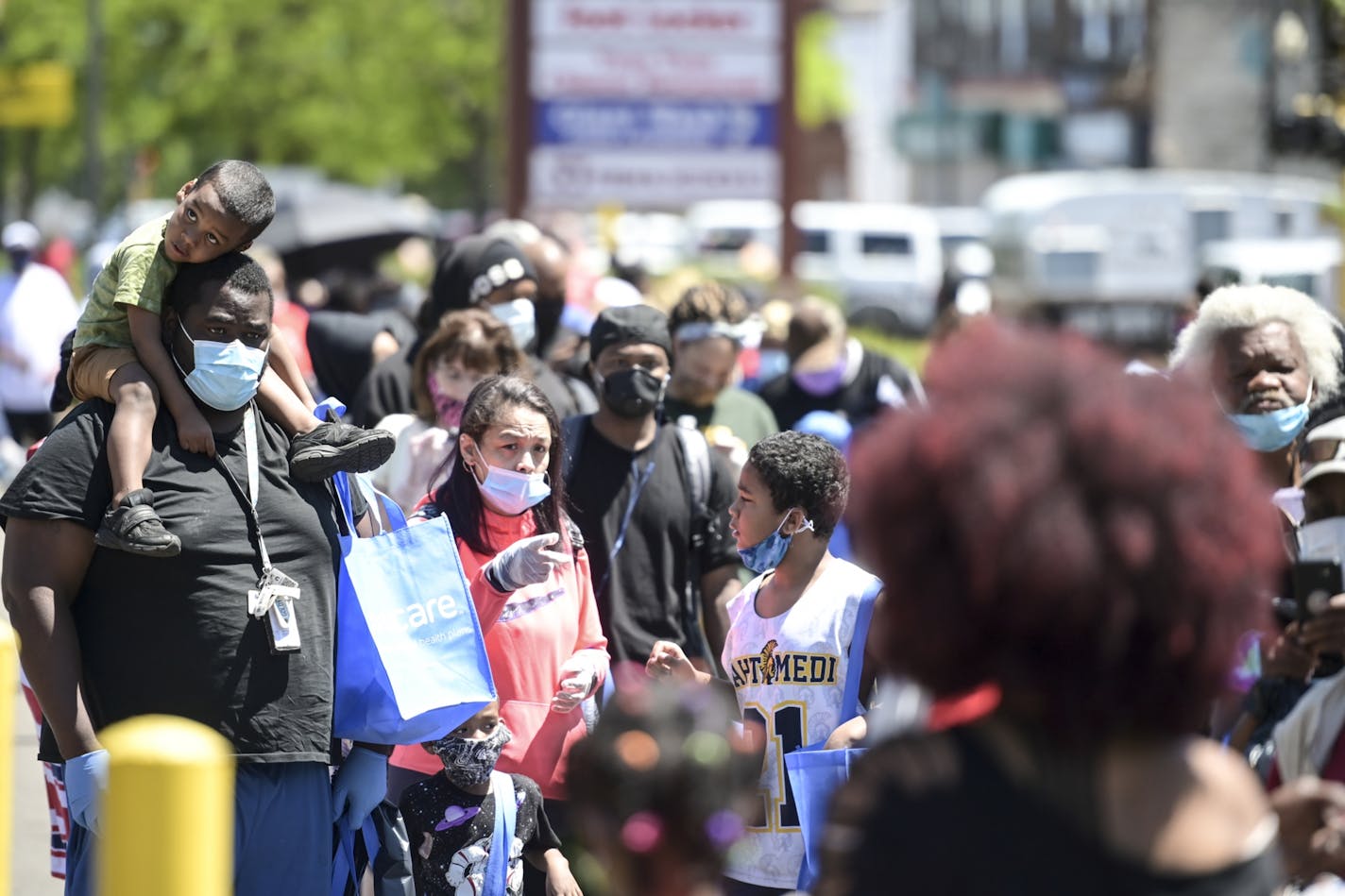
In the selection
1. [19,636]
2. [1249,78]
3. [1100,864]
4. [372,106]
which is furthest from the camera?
Answer: [1249,78]

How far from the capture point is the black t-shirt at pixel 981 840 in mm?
2123

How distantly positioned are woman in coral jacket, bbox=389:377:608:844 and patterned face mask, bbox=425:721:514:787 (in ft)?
Result: 0.58

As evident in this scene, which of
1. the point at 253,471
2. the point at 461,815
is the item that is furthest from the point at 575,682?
the point at 253,471

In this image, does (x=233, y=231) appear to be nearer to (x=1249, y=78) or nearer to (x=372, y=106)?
(x=372, y=106)

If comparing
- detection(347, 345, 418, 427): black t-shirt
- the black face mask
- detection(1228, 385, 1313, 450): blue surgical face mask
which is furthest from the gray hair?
detection(347, 345, 418, 427): black t-shirt

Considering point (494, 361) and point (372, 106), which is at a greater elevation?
point (372, 106)

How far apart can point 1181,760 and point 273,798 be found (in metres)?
2.38

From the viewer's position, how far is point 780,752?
4469 mm

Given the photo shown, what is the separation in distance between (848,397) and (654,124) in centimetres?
965

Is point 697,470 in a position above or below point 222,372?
below

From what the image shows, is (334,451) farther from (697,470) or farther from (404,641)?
(697,470)

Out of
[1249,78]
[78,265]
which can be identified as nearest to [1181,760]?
[78,265]

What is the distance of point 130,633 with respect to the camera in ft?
13.0

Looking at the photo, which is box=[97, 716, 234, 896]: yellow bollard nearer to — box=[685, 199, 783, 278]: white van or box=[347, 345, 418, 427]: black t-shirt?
box=[347, 345, 418, 427]: black t-shirt
